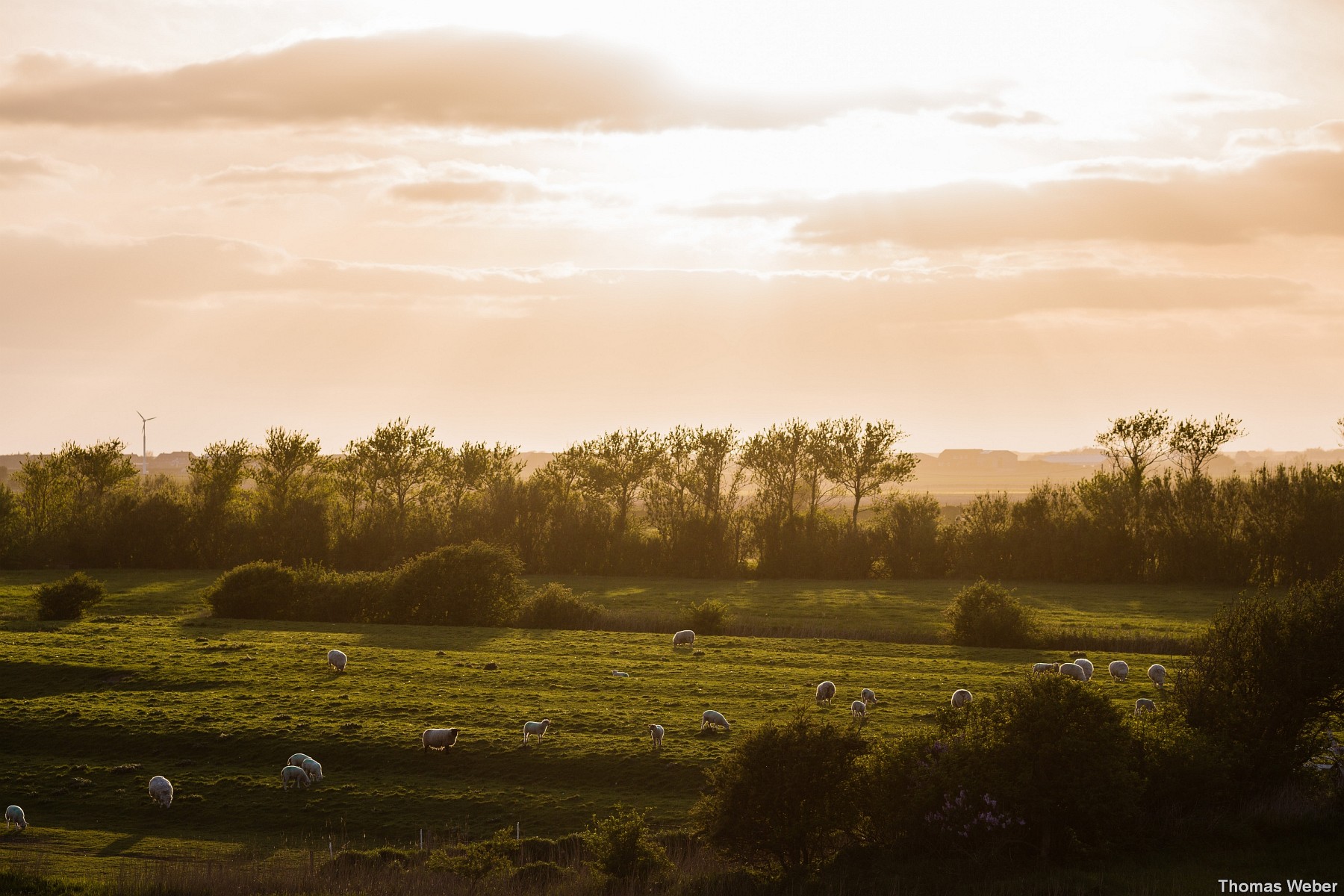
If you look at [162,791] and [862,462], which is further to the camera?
[862,462]

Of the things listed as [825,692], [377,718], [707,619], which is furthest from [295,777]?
[707,619]

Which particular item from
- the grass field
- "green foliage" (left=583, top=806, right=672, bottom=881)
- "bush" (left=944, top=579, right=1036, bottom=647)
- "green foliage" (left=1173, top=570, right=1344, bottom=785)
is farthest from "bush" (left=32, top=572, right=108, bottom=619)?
"green foliage" (left=1173, top=570, right=1344, bottom=785)

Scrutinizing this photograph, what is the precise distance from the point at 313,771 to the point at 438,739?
4421 millimetres

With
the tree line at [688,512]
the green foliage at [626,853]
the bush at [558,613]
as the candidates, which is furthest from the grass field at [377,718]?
the tree line at [688,512]

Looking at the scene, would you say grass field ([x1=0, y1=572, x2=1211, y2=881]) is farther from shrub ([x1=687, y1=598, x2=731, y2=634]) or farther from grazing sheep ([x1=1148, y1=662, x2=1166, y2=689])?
shrub ([x1=687, y1=598, x2=731, y2=634])

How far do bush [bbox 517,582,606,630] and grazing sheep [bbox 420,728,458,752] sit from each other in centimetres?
3977

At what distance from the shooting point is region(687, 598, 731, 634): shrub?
2960 inches

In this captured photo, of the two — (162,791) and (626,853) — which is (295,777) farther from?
(626,853)

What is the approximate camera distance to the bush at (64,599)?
7706cm

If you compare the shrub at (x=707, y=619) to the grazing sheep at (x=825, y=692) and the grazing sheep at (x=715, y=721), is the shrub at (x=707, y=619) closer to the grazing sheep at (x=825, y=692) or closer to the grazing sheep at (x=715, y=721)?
the grazing sheep at (x=825, y=692)

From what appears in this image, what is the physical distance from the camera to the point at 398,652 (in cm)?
6281

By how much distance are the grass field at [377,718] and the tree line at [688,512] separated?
50.2 m

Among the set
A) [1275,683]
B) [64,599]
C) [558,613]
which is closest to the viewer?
[1275,683]

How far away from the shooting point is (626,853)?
90.8 ft
